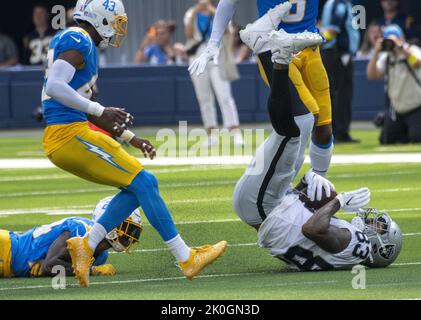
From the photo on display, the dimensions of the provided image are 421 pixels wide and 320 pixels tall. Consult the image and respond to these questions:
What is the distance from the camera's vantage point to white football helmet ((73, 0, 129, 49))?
891 cm

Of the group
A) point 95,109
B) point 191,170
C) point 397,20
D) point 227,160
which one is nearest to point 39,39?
point 397,20

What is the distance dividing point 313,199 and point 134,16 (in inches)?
751

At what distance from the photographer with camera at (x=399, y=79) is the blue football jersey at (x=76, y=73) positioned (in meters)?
9.95

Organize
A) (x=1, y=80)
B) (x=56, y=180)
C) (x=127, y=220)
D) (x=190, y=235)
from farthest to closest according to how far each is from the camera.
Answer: (x=1, y=80) < (x=56, y=180) < (x=190, y=235) < (x=127, y=220)

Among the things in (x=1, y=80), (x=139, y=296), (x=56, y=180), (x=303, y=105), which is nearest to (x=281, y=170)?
(x=303, y=105)

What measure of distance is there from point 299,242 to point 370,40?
16595 millimetres

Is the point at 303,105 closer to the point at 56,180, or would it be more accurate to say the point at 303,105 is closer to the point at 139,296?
the point at 139,296

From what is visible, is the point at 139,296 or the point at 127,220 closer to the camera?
the point at 139,296

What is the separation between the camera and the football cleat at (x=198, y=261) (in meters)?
8.55

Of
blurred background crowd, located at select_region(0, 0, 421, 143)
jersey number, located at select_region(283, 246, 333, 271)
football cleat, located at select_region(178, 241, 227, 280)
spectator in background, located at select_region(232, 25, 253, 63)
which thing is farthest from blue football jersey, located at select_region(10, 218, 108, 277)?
spectator in background, located at select_region(232, 25, 253, 63)

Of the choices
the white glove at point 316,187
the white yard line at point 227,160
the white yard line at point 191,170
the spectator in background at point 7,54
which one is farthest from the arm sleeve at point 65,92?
the spectator in background at point 7,54

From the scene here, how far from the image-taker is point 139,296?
309 inches

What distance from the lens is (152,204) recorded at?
27.8 ft

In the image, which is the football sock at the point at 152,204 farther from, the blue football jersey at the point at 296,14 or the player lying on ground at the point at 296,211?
the blue football jersey at the point at 296,14
